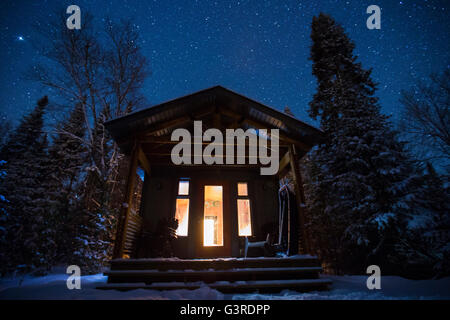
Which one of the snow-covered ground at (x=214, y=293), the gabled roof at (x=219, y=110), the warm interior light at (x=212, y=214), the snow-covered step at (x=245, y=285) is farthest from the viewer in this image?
the warm interior light at (x=212, y=214)

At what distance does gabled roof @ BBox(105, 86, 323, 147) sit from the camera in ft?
18.9

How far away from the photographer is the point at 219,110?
271 inches

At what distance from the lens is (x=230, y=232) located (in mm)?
7301

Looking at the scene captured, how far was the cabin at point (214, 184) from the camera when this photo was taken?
4.57 meters

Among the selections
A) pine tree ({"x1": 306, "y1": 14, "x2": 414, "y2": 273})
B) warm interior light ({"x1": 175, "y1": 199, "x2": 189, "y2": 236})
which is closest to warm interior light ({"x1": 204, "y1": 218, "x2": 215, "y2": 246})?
warm interior light ({"x1": 175, "y1": 199, "x2": 189, "y2": 236})

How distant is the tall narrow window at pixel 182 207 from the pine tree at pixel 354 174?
17.5 ft

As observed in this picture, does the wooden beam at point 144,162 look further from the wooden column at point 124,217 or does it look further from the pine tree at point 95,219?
the pine tree at point 95,219

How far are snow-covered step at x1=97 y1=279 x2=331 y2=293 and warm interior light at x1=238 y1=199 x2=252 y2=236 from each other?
123 inches

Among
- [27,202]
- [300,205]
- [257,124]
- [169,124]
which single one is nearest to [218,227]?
[300,205]

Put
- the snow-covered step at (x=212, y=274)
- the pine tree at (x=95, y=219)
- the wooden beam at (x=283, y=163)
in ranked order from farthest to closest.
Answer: the pine tree at (x=95, y=219) < the wooden beam at (x=283, y=163) < the snow-covered step at (x=212, y=274)

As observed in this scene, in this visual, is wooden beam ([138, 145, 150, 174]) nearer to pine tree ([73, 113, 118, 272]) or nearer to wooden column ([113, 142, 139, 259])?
wooden column ([113, 142, 139, 259])

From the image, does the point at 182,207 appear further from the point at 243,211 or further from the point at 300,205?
the point at 300,205

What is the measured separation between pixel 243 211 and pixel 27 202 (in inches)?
547

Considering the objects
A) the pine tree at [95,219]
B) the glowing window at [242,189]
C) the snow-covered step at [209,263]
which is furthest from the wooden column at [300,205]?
the pine tree at [95,219]
